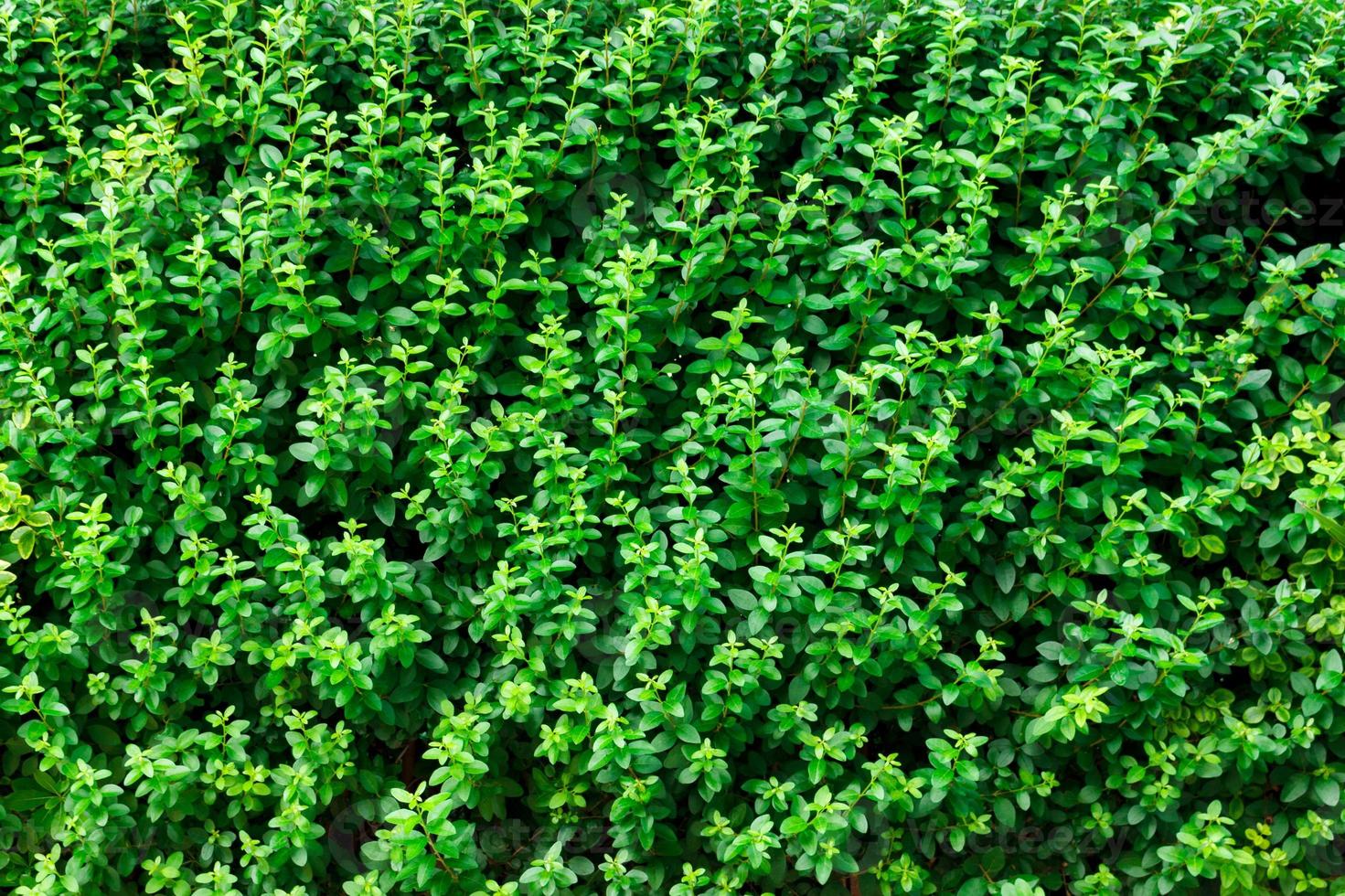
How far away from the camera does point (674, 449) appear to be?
11.4 ft

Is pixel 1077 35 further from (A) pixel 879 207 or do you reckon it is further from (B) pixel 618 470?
(B) pixel 618 470

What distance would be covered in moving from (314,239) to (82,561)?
1138 millimetres

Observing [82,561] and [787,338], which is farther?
[787,338]

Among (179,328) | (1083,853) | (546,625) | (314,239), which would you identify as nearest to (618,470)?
(546,625)

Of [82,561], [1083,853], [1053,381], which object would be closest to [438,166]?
[82,561]

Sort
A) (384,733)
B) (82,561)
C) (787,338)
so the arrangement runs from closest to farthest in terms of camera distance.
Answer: (82,561) < (384,733) < (787,338)

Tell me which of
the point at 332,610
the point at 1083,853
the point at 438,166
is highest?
the point at 438,166

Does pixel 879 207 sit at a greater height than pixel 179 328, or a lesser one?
greater

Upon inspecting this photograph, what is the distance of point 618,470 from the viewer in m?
3.36

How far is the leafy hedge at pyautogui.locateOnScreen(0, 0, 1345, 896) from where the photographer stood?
3.27 meters

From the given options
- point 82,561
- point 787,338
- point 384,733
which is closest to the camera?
point 82,561

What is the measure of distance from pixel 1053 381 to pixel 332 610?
7.29ft

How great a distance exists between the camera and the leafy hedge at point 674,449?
327cm

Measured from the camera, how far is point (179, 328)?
362 cm
